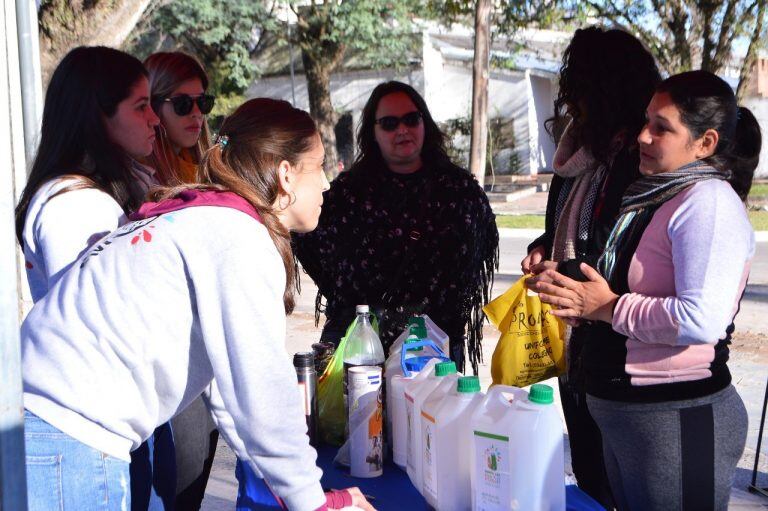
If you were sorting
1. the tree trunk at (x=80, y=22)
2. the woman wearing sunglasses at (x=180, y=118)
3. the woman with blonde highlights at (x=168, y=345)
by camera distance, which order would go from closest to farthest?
the woman with blonde highlights at (x=168, y=345) → the woman wearing sunglasses at (x=180, y=118) → the tree trunk at (x=80, y=22)

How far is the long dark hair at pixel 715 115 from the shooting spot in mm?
1948

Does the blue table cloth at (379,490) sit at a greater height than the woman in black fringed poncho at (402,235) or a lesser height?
lesser

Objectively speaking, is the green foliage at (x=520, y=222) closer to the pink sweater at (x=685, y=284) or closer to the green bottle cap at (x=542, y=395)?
the pink sweater at (x=685, y=284)

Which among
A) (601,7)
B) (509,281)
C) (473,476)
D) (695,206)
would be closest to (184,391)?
(473,476)

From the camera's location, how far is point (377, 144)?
10.7 ft

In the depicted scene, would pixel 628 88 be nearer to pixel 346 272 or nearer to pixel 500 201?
pixel 346 272

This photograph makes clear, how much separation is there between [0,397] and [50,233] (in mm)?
756

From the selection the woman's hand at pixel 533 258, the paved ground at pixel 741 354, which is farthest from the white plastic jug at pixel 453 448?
the paved ground at pixel 741 354

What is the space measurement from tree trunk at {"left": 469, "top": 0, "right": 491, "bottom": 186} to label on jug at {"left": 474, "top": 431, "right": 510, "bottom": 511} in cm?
1303

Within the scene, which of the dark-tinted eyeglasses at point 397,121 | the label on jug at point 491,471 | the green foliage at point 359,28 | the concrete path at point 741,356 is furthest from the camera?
the green foliage at point 359,28

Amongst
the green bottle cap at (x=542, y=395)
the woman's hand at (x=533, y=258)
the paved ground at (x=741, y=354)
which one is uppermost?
the green bottle cap at (x=542, y=395)

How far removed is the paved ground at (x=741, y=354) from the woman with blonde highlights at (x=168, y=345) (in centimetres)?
221

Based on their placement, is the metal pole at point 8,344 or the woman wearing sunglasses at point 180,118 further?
the woman wearing sunglasses at point 180,118

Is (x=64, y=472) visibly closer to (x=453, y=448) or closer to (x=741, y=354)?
(x=453, y=448)
